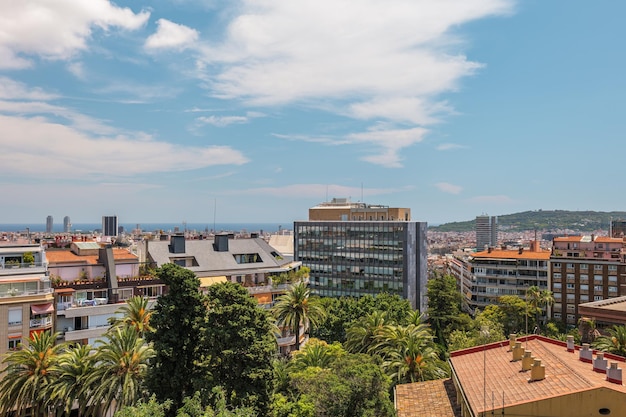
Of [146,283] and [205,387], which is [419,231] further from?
[205,387]

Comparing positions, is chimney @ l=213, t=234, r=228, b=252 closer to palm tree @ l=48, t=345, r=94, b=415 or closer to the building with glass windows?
palm tree @ l=48, t=345, r=94, b=415

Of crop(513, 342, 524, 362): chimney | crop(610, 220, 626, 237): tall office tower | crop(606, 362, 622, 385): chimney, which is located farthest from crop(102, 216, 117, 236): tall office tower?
crop(606, 362, 622, 385): chimney

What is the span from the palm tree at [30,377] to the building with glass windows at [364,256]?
7315 centimetres

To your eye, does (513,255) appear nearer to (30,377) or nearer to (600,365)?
(600,365)

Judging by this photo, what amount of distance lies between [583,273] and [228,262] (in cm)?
7506

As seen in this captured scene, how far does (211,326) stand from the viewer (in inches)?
1144

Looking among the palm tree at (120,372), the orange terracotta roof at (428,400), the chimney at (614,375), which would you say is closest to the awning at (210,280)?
the palm tree at (120,372)

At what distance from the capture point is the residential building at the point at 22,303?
40062mm

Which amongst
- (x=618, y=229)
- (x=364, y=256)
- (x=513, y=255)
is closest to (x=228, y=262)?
(x=364, y=256)

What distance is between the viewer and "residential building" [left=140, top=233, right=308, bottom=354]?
61.2 meters

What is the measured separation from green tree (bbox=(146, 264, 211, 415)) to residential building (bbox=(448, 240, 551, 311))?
306 feet

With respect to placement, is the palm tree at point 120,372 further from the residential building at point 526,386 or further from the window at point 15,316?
the residential building at point 526,386

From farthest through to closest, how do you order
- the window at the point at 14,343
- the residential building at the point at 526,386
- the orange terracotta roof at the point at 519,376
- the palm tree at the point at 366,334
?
the palm tree at the point at 366,334 → the window at the point at 14,343 → the orange terracotta roof at the point at 519,376 → the residential building at the point at 526,386

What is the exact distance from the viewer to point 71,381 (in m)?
33.4
